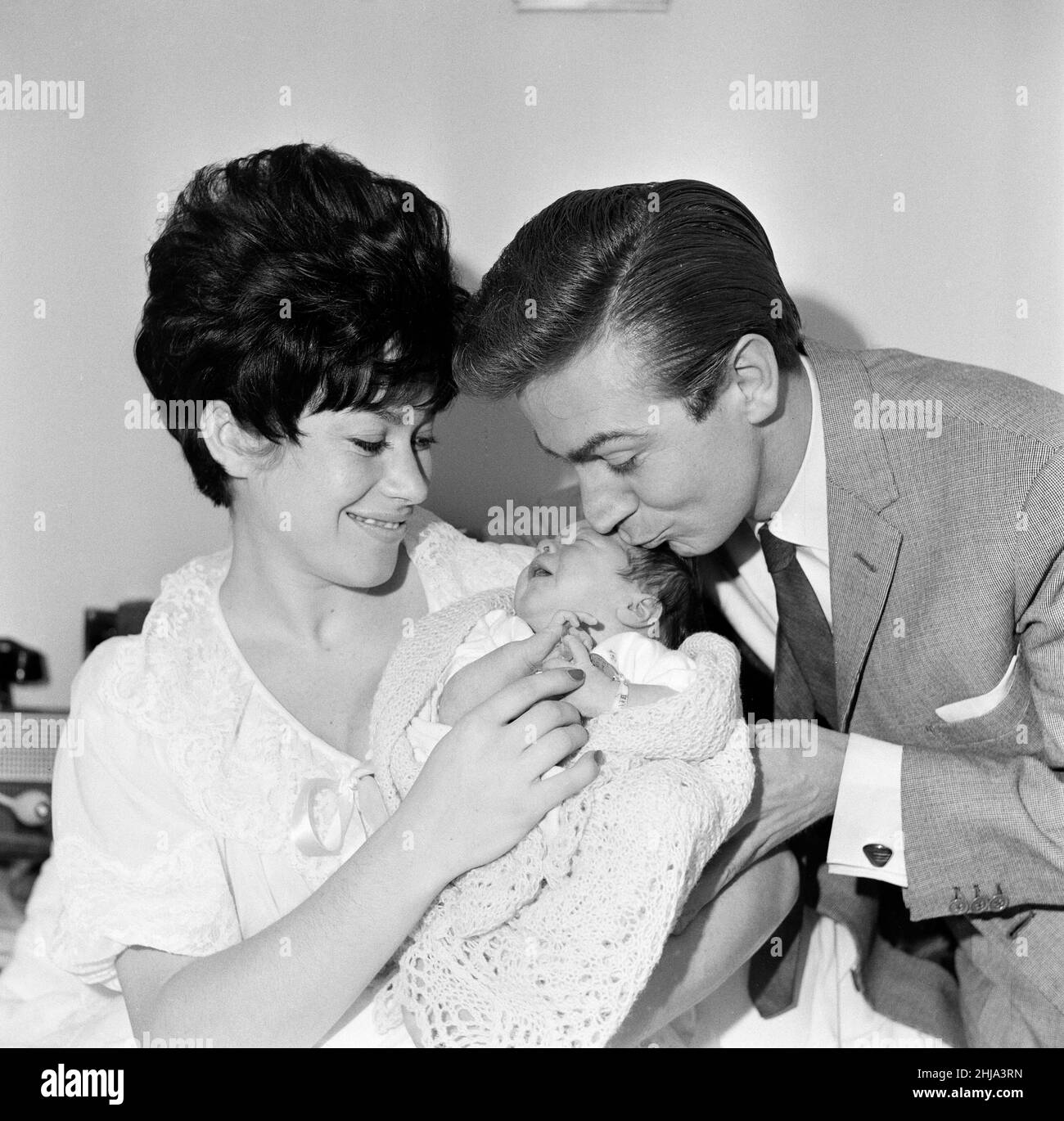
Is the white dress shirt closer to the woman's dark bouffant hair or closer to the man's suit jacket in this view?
the man's suit jacket

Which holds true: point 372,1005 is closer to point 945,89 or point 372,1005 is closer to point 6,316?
point 6,316

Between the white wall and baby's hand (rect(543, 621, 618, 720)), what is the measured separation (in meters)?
0.98

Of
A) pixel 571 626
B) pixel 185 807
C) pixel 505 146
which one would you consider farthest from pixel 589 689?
pixel 505 146

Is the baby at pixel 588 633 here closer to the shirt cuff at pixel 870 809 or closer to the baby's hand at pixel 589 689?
the baby's hand at pixel 589 689

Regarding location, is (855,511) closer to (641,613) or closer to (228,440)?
(641,613)

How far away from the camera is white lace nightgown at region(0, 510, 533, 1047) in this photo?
1512mm

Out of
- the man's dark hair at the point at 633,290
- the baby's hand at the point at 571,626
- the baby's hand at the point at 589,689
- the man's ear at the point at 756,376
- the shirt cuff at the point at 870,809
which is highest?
the man's dark hair at the point at 633,290

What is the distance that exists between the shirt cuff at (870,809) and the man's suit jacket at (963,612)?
0.05 ft

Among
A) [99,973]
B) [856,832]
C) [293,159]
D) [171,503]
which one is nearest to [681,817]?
[856,832]

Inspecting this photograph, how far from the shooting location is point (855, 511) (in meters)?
1.71

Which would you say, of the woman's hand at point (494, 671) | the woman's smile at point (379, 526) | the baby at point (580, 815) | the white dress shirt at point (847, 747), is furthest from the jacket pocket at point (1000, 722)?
the woman's smile at point (379, 526)

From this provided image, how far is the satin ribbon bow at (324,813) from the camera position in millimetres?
1614

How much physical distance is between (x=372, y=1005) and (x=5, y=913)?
43.7 inches

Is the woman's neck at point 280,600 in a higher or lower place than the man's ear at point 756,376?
lower
